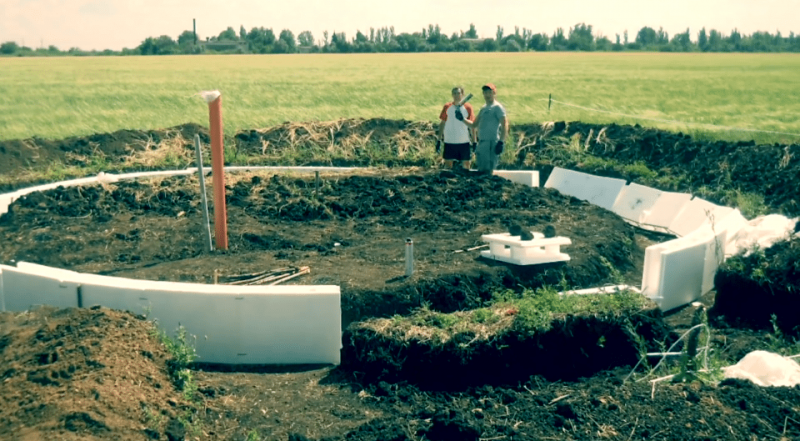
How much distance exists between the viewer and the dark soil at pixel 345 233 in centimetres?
897

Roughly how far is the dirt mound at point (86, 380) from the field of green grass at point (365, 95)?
15571 millimetres

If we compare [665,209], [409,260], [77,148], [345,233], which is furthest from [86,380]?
[77,148]

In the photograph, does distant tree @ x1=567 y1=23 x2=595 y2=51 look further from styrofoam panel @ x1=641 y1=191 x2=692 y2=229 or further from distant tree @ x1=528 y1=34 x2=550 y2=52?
styrofoam panel @ x1=641 y1=191 x2=692 y2=229

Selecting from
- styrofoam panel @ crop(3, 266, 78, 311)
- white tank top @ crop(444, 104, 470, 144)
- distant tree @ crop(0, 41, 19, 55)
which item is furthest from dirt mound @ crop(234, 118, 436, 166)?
distant tree @ crop(0, 41, 19, 55)

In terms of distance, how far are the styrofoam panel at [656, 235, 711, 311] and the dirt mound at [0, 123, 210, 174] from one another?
11.1 metres

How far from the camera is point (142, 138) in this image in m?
18.3

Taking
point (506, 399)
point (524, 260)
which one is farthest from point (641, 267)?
point (506, 399)

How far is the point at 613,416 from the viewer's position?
18.8ft

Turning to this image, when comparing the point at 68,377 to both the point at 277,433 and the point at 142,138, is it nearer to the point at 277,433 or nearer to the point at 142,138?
the point at 277,433

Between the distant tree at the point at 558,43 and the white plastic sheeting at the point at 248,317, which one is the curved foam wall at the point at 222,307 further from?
the distant tree at the point at 558,43

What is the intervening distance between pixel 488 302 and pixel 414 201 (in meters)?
3.63

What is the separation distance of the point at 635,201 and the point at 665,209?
74 centimetres

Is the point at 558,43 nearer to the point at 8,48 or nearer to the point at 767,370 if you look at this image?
the point at 8,48

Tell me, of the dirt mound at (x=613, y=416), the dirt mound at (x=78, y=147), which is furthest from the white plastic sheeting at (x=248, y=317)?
the dirt mound at (x=78, y=147)
